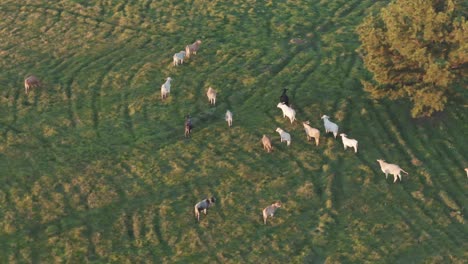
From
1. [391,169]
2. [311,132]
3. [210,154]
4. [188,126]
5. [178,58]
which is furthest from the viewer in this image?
[178,58]

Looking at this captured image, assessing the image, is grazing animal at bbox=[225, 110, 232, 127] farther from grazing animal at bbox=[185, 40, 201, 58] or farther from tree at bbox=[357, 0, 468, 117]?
grazing animal at bbox=[185, 40, 201, 58]

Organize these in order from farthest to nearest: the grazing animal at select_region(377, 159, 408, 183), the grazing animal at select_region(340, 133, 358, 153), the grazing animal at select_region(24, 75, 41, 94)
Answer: the grazing animal at select_region(24, 75, 41, 94)
the grazing animal at select_region(340, 133, 358, 153)
the grazing animal at select_region(377, 159, 408, 183)

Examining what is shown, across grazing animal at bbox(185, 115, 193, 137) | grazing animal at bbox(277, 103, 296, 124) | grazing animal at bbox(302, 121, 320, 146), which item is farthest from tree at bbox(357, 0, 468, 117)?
grazing animal at bbox(185, 115, 193, 137)

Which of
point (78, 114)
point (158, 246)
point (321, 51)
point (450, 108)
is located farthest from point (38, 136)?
point (450, 108)

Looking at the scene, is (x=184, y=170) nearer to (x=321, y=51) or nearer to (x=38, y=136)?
(x=38, y=136)

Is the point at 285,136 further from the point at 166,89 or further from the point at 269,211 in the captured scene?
the point at 166,89

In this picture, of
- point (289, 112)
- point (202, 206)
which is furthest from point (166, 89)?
point (202, 206)
